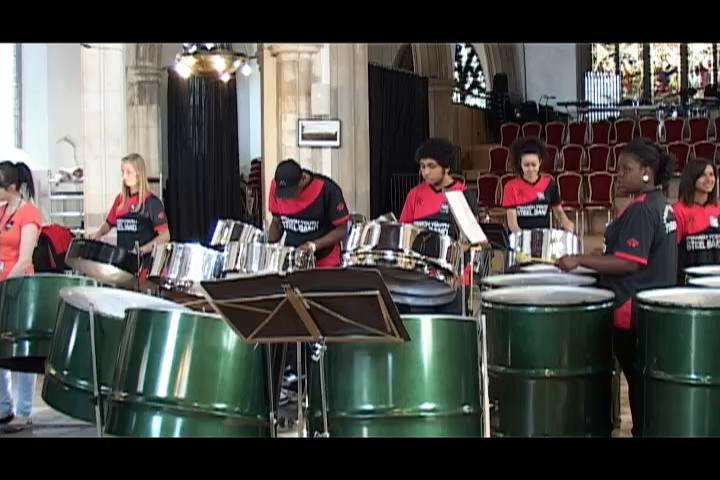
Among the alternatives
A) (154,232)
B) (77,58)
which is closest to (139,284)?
(154,232)

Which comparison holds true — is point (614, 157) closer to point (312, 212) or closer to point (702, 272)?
point (312, 212)

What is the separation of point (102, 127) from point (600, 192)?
4.64m

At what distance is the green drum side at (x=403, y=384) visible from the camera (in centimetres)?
285

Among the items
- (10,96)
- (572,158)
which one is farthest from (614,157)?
(10,96)

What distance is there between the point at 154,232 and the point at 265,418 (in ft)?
7.43

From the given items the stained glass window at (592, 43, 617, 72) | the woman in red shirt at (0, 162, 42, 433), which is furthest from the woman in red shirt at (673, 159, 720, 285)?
the stained glass window at (592, 43, 617, 72)

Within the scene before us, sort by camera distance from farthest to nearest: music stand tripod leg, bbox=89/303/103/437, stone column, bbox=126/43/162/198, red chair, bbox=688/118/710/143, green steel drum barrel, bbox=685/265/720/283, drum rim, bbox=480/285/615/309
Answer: red chair, bbox=688/118/710/143, stone column, bbox=126/43/162/198, green steel drum barrel, bbox=685/265/720/283, drum rim, bbox=480/285/615/309, music stand tripod leg, bbox=89/303/103/437

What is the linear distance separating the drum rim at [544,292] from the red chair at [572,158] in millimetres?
7563

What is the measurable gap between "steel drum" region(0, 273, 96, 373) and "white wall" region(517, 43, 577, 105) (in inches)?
447

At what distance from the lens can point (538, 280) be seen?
397 centimetres

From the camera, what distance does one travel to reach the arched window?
913cm

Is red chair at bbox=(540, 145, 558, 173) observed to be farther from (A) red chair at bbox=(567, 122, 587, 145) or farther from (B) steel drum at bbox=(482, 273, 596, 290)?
Result: (B) steel drum at bbox=(482, 273, 596, 290)

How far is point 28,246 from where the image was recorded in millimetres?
4328
